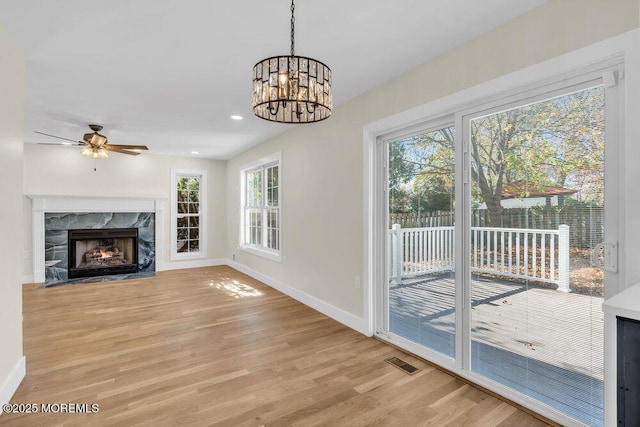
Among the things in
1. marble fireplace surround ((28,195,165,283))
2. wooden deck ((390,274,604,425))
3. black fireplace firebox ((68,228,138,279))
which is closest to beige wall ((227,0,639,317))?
wooden deck ((390,274,604,425))

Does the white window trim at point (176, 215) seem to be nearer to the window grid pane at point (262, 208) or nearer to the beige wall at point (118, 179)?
the beige wall at point (118, 179)

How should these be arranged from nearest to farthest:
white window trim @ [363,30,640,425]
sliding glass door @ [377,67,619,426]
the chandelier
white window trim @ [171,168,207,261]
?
the chandelier
white window trim @ [363,30,640,425]
sliding glass door @ [377,67,619,426]
white window trim @ [171,168,207,261]

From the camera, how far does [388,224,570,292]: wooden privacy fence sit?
199cm

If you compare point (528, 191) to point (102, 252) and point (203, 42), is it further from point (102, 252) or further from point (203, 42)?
point (102, 252)

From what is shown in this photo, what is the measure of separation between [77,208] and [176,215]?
1.73 meters

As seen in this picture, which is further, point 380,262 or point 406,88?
point 380,262

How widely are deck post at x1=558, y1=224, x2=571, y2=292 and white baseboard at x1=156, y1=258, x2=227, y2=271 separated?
21.7ft

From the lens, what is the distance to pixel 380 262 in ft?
10.7

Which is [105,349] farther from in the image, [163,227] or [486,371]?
[163,227]

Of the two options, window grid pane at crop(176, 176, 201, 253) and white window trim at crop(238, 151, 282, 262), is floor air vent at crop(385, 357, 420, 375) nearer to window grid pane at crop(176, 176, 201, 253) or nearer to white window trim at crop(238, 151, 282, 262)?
white window trim at crop(238, 151, 282, 262)

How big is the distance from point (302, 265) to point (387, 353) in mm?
1885

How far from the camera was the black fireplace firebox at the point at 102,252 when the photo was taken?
5980mm

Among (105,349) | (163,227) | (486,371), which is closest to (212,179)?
(163,227)

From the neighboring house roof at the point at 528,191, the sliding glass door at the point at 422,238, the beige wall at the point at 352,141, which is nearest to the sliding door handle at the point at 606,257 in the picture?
the neighboring house roof at the point at 528,191
